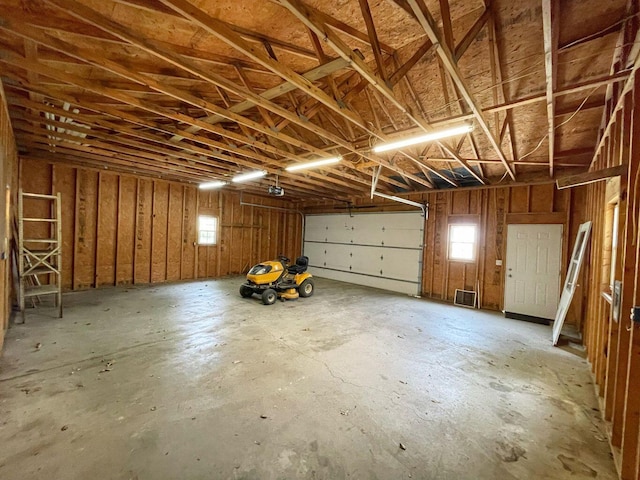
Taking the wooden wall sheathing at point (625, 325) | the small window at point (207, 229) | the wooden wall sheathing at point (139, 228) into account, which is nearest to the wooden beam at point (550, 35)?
the wooden wall sheathing at point (625, 325)

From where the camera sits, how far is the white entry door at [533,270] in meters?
5.42

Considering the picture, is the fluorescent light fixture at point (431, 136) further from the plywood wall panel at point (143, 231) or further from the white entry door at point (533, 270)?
the plywood wall panel at point (143, 231)

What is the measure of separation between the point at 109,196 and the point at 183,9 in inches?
277

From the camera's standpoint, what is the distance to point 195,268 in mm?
8609

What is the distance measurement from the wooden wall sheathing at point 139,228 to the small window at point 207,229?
0.17 m

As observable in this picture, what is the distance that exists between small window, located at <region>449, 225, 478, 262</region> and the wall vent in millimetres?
825

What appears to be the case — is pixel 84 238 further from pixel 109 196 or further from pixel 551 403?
pixel 551 403

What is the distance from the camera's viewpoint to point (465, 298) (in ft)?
21.7

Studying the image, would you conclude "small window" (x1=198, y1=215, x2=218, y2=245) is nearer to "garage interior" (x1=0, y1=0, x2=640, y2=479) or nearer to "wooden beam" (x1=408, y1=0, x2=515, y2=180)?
"garage interior" (x1=0, y1=0, x2=640, y2=479)

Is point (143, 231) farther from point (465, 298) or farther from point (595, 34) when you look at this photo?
point (595, 34)

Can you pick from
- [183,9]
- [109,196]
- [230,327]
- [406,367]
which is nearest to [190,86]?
[183,9]

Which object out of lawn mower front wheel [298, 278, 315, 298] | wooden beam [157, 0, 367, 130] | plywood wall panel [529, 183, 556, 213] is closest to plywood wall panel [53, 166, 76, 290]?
lawn mower front wheel [298, 278, 315, 298]

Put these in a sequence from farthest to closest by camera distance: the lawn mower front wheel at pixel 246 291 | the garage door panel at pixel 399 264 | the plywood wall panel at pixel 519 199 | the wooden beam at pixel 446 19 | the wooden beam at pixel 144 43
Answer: the garage door panel at pixel 399 264 → the lawn mower front wheel at pixel 246 291 → the plywood wall panel at pixel 519 199 → the wooden beam at pixel 446 19 → the wooden beam at pixel 144 43

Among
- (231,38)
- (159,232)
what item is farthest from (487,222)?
(159,232)
